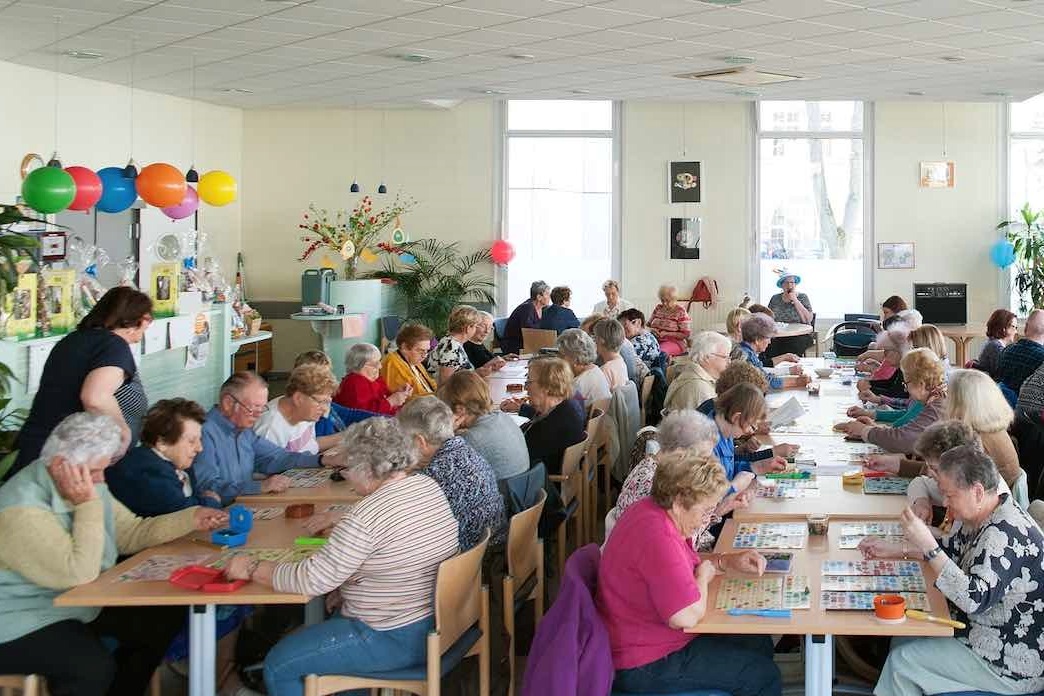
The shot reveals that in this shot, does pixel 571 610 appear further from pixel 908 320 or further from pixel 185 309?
pixel 908 320

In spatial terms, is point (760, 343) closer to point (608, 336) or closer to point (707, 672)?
point (608, 336)

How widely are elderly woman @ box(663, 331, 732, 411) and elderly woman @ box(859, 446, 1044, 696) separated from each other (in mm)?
2655

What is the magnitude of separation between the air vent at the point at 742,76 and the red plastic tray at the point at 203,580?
7887 mm

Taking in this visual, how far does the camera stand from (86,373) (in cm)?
535

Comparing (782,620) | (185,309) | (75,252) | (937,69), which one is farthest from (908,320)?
(782,620)

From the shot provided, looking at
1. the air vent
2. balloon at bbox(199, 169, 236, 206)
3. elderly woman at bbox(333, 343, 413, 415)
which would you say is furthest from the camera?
the air vent

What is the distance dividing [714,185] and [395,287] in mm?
4142

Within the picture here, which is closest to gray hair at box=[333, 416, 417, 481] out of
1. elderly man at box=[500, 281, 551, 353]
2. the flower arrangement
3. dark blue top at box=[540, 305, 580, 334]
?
dark blue top at box=[540, 305, 580, 334]

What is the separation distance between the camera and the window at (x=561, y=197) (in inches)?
601

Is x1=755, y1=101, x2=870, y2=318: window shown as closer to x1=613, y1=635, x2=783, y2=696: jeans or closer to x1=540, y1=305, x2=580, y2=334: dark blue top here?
x1=540, y1=305, x2=580, y2=334: dark blue top

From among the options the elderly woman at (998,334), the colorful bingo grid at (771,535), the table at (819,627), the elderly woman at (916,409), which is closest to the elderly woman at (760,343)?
the elderly woman at (998,334)

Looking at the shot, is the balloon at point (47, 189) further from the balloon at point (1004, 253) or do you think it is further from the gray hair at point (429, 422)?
the balloon at point (1004, 253)

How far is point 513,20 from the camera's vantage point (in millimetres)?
8219

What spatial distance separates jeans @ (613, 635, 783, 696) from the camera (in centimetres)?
364
